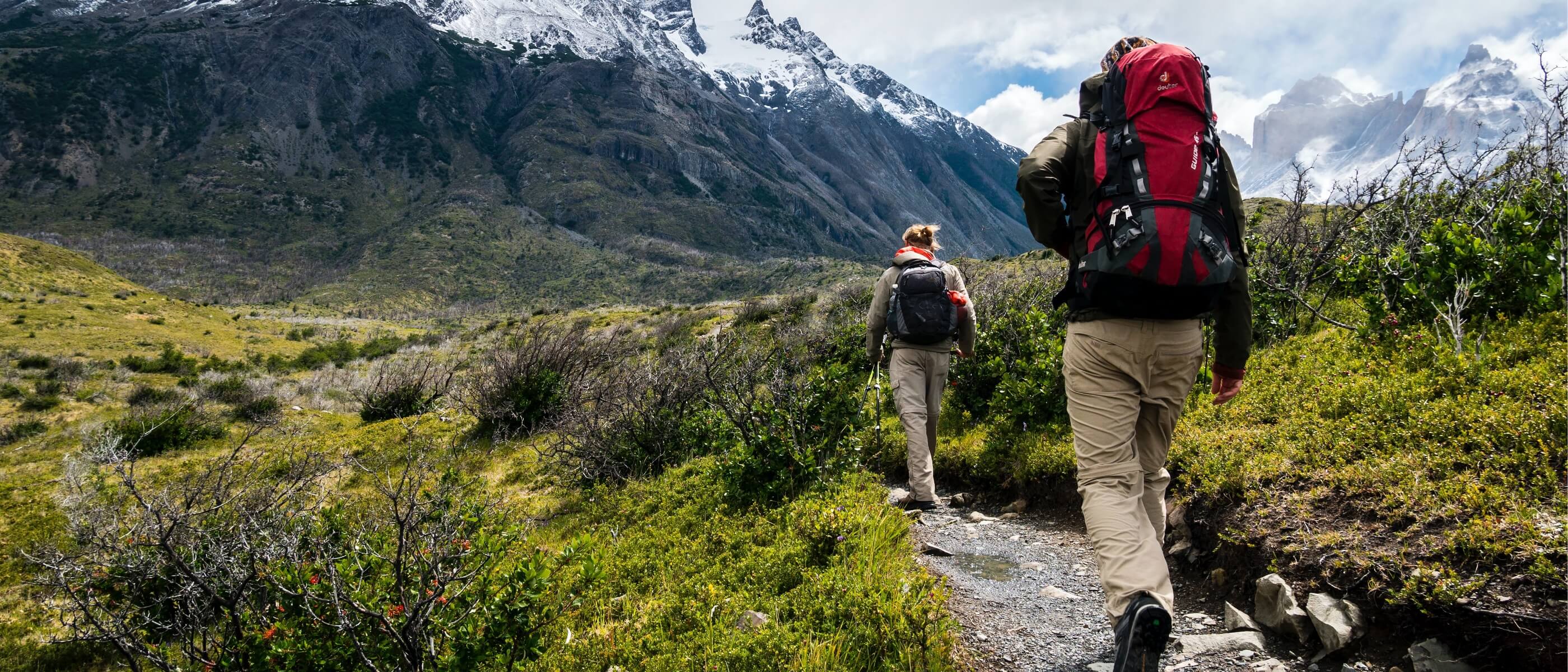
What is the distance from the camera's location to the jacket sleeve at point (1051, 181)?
263 centimetres

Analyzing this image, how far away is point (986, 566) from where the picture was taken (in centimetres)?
396

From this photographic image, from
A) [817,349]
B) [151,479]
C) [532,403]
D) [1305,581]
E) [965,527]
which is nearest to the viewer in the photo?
[1305,581]

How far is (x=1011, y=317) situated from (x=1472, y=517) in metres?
5.29

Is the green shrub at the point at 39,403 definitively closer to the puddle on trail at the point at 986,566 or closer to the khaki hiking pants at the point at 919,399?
the khaki hiking pants at the point at 919,399

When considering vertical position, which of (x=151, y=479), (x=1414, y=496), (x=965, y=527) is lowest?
(x=151, y=479)

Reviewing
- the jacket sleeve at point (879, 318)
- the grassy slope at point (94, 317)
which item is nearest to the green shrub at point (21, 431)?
the grassy slope at point (94, 317)

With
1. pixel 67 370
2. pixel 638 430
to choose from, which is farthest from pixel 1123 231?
pixel 67 370

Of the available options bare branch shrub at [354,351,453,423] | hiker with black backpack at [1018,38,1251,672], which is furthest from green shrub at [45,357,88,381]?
hiker with black backpack at [1018,38,1251,672]

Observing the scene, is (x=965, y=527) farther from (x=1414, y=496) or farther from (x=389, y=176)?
(x=389, y=176)

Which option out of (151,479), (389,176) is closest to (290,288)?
(389,176)

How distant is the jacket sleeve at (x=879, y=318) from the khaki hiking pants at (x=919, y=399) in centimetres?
17

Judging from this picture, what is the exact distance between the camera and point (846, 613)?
291 cm

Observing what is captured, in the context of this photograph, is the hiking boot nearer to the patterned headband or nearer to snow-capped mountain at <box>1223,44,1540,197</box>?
the patterned headband

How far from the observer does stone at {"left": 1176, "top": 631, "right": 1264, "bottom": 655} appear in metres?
2.69
